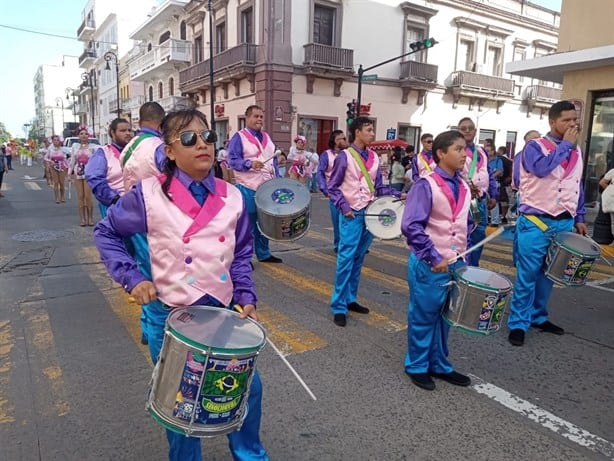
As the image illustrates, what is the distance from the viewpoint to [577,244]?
4.29 meters

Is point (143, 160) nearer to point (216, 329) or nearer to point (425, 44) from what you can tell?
point (216, 329)

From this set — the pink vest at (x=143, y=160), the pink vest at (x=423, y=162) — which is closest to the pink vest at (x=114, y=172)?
the pink vest at (x=143, y=160)

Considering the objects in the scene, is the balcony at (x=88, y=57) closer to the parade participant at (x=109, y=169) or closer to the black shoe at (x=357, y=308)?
the parade participant at (x=109, y=169)

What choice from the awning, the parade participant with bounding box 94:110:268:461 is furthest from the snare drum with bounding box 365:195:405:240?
the awning

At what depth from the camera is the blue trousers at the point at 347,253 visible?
16.2 ft

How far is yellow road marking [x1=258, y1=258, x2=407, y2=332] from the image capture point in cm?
501

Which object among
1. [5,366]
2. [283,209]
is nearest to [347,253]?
[283,209]

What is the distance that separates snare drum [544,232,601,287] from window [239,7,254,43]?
22.1m

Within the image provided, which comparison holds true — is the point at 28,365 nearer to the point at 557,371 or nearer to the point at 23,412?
the point at 23,412

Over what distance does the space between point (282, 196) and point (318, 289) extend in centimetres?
127

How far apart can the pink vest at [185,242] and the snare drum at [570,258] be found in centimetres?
322

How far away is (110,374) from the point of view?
3.80 m

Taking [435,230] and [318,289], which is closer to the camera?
[435,230]

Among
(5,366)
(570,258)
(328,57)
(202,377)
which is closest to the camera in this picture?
(202,377)
